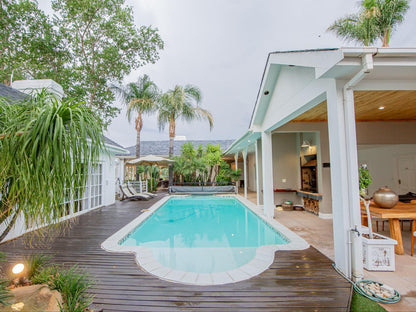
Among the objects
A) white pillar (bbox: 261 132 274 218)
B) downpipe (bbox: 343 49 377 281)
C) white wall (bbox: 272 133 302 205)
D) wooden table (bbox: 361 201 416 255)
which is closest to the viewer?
downpipe (bbox: 343 49 377 281)

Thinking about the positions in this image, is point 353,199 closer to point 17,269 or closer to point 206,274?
point 206,274

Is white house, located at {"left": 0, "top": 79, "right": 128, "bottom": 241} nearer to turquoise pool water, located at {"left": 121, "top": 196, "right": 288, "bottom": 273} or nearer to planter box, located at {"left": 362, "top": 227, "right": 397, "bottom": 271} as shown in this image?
turquoise pool water, located at {"left": 121, "top": 196, "right": 288, "bottom": 273}

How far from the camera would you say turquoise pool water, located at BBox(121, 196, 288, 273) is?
4598 millimetres

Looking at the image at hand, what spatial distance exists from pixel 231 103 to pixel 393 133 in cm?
1868

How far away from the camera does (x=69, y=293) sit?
103 inches

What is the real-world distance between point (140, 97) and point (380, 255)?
17942 mm

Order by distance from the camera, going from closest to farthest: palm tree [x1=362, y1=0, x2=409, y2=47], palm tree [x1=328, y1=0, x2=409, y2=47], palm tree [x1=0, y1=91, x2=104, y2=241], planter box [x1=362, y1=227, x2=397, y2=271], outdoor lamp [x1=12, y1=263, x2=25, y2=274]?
1. palm tree [x1=0, y1=91, x2=104, y2=241]
2. outdoor lamp [x1=12, y1=263, x2=25, y2=274]
3. planter box [x1=362, y1=227, x2=397, y2=271]
4. palm tree [x1=362, y1=0, x2=409, y2=47]
5. palm tree [x1=328, y1=0, x2=409, y2=47]

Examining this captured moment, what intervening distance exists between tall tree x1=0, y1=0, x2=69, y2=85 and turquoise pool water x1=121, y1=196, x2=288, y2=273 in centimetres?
1277

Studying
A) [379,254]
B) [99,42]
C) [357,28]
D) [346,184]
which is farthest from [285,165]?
[99,42]

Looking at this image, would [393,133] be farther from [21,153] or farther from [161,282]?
[21,153]

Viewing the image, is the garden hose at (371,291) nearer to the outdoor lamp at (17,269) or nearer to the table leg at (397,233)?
the table leg at (397,233)

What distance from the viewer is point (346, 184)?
3.48 m

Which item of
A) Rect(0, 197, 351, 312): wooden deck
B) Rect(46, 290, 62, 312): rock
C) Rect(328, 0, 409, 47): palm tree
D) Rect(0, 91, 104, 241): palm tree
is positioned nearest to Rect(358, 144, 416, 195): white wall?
Rect(0, 197, 351, 312): wooden deck

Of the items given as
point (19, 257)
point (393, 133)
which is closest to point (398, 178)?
point (393, 133)
